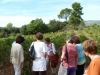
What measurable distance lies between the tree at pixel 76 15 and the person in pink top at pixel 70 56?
271 ft

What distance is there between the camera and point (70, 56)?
6.14 meters

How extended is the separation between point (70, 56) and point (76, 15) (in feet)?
286

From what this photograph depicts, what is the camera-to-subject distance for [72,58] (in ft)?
20.3

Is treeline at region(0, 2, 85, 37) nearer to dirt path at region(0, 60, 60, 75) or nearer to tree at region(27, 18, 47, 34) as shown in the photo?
tree at region(27, 18, 47, 34)

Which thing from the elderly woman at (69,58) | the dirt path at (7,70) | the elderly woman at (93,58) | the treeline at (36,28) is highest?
the elderly woman at (93,58)

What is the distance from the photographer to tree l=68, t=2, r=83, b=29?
89.2m

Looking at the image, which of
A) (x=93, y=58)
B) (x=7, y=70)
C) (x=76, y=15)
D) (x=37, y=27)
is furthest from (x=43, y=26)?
(x=93, y=58)

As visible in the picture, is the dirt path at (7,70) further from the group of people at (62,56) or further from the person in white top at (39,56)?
the person in white top at (39,56)

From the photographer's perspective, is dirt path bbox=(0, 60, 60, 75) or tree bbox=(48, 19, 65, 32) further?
tree bbox=(48, 19, 65, 32)

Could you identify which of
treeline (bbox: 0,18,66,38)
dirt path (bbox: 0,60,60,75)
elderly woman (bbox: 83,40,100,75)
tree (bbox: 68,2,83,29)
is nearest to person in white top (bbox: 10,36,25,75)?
dirt path (bbox: 0,60,60,75)

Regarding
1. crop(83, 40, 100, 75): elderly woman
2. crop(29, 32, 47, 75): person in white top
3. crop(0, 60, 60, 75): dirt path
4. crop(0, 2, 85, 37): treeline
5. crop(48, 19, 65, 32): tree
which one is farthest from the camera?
crop(48, 19, 65, 32): tree

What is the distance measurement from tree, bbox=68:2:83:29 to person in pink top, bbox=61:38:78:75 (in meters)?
82.5

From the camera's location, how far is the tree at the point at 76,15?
293 feet

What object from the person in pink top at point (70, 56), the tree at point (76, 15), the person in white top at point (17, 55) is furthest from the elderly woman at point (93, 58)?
the tree at point (76, 15)
